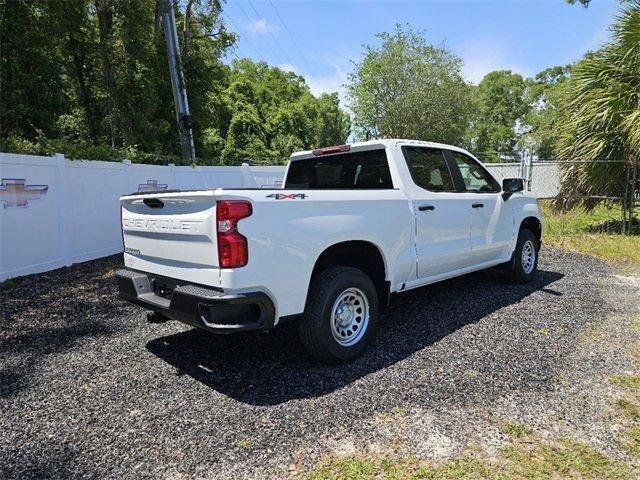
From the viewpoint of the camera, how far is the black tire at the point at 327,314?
3.65 m

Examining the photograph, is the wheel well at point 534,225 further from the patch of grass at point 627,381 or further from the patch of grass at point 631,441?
the patch of grass at point 631,441

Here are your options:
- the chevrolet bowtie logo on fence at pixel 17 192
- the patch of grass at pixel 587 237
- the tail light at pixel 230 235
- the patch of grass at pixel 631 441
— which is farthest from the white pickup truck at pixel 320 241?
the patch of grass at pixel 587 237

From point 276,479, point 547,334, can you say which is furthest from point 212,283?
point 547,334

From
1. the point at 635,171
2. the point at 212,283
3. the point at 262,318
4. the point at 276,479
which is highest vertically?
the point at 635,171

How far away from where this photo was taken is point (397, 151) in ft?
15.4

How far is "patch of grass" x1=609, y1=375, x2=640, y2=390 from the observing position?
3486mm

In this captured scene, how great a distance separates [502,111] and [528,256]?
55.8 metres

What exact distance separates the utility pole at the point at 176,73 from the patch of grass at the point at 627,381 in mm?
12664

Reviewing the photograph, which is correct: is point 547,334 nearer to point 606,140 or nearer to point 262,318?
point 262,318

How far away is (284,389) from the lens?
11.7 feet

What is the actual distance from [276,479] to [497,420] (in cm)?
150

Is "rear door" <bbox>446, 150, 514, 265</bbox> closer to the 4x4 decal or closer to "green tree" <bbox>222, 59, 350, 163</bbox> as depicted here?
the 4x4 decal

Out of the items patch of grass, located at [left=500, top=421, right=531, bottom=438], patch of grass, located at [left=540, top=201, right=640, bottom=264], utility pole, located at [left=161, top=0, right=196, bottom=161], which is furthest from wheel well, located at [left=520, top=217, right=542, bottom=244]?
utility pole, located at [left=161, top=0, right=196, bottom=161]

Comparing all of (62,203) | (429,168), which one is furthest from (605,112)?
(62,203)
